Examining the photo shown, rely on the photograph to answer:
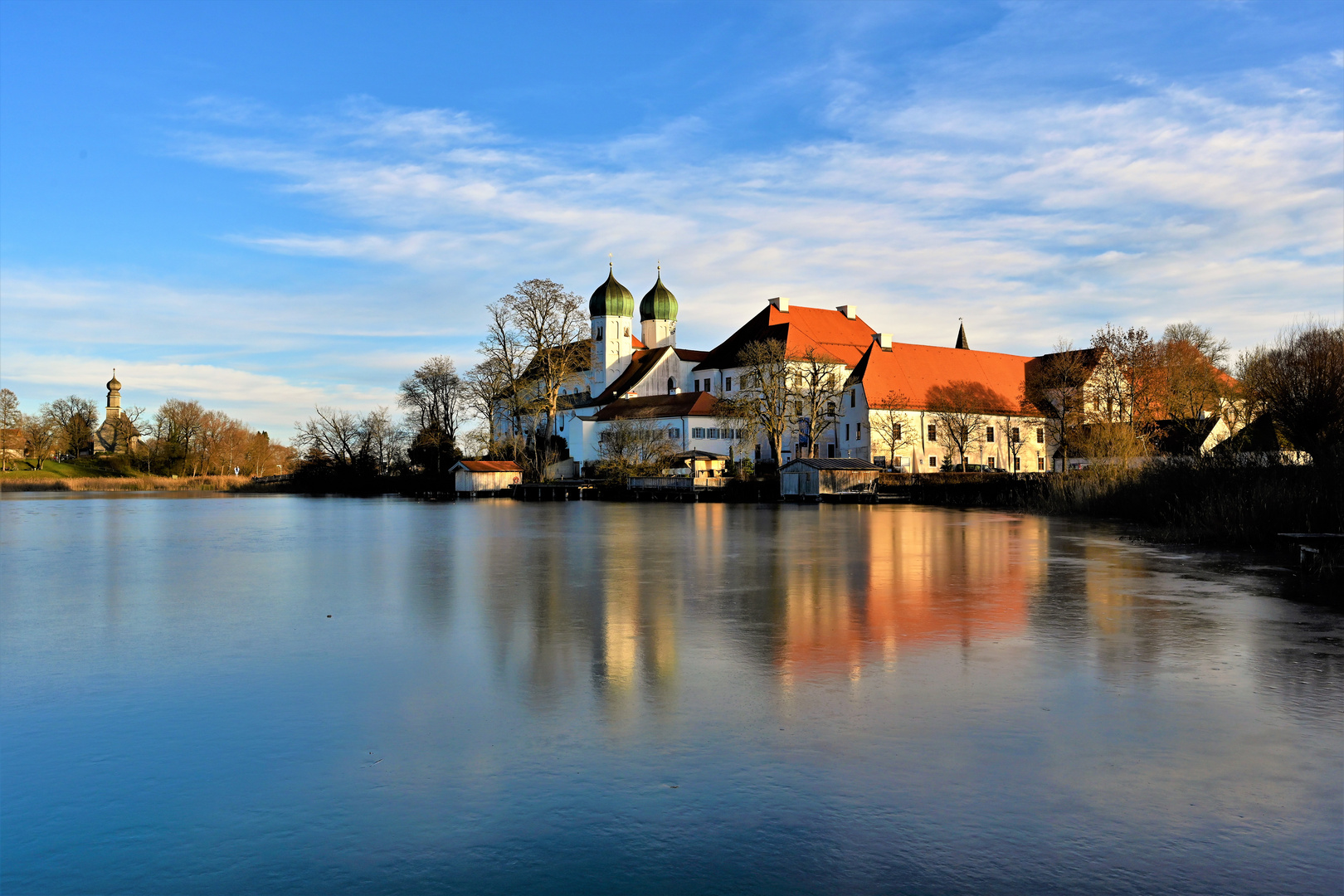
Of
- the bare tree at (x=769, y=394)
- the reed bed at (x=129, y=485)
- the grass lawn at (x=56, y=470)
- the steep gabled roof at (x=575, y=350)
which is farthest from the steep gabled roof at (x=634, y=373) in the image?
the grass lawn at (x=56, y=470)

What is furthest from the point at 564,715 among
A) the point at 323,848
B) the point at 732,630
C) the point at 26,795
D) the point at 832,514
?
the point at 832,514

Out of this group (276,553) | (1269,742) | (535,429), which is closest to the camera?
(1269,742)

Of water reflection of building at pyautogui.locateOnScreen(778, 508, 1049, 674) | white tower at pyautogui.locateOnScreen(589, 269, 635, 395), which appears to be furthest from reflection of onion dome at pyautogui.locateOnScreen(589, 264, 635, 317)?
water reflection of building at pyautogui.locateOnScreen(778, 508, 1049, 674)

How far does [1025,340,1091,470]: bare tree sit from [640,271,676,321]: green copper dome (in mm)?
33011

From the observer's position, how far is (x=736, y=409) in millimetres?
65750

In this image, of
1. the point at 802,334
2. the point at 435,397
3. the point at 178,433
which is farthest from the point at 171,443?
the point at 802,334

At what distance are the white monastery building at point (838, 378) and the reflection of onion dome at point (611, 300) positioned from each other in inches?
3.8

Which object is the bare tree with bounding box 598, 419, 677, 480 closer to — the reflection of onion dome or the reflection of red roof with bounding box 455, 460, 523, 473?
the reflection of red roof with bounding box 455, 460, 523, 473

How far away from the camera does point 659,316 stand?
97750mm

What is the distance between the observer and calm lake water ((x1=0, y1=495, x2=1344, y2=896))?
5.05 m

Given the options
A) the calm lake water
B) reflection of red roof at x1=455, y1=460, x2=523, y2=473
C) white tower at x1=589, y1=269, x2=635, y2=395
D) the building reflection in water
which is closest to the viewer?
the calm lake water

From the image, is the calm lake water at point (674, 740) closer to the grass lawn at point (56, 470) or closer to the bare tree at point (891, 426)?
the bare tree at point (891, 426)

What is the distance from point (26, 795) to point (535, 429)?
237 feet

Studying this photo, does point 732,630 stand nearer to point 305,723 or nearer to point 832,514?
point 305,723
